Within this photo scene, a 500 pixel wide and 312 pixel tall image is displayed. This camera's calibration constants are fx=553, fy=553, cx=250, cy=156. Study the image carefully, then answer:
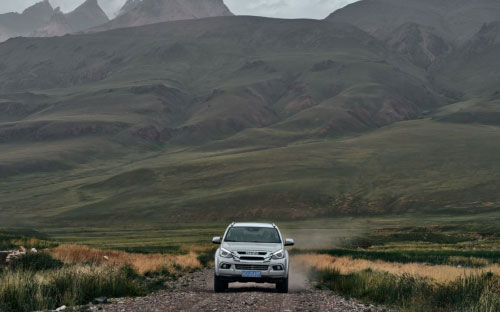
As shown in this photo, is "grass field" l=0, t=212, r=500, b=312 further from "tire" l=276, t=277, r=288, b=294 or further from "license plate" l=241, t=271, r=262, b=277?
"license plate" l=241, t=271, r=262, b=277

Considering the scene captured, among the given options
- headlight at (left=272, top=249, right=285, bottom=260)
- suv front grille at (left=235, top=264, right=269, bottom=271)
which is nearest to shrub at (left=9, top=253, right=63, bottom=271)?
suv front grille at (left=235, top=264, right=269, bottom=271)

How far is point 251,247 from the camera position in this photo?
65.1 ft

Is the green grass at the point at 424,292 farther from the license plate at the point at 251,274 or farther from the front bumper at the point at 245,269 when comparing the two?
the license plate at the point at 251,274

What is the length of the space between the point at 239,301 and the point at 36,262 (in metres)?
9.94

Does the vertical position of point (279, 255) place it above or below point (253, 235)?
below

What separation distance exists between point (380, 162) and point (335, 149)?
86.0ft

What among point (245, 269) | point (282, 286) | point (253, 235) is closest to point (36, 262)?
point (253, 235)

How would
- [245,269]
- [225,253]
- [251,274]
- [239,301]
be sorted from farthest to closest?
[225,253]
[245,269]
[251,274]
[239,301]


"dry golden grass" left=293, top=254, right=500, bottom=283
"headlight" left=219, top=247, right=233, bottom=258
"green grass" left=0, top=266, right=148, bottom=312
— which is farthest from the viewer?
"dry golden grass" left=293, top=254, right=500, bottom=283

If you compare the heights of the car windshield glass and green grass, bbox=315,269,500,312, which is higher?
the car windshield glass

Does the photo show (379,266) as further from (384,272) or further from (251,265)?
(251,265)

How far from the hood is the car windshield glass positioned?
58 cm

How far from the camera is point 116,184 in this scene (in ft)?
531

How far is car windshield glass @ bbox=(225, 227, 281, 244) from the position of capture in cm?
2098
